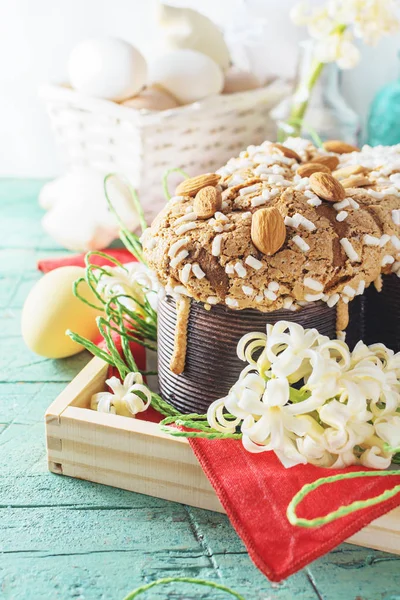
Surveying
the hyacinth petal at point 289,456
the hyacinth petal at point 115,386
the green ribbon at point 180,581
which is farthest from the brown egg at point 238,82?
the green ribbon at point 180,581

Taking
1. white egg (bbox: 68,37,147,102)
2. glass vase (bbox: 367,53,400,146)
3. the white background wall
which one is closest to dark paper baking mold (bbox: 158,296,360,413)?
white egg (bbox: 68,37,147,102)

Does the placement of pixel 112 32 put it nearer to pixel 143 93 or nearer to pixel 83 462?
pixel 143 93

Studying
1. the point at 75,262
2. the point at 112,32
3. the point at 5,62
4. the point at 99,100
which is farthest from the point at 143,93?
the point at 5,62

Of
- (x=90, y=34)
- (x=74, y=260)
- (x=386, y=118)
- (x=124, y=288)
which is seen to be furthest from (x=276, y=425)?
(x=90, y=34)

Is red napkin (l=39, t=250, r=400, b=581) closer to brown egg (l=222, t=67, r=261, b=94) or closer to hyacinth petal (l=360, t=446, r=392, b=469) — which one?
hyacinth petal (l=360, t=446, r=392, b=469)

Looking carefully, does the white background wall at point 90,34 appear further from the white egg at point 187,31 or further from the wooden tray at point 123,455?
the wooden tray at point 123,455
